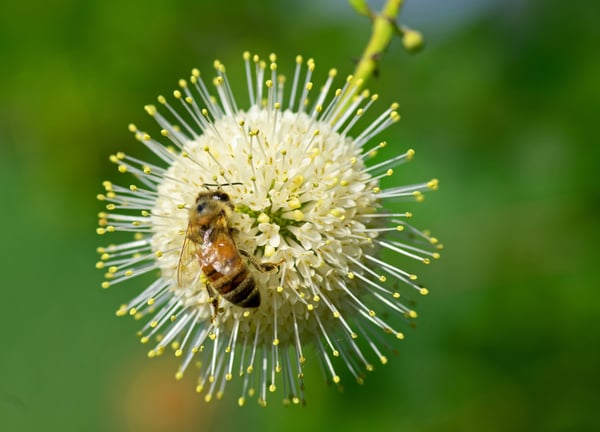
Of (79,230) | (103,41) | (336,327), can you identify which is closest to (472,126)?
(336,327)

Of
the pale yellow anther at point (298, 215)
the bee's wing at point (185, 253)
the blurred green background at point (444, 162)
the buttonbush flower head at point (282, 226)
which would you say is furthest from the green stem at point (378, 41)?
the blurred green background at point (444, 162)

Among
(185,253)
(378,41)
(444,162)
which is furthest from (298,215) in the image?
(444,162)

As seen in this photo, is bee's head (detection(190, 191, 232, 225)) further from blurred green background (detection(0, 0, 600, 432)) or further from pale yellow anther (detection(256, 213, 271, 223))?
blurred green background (detection(0, 0, 600, 432))

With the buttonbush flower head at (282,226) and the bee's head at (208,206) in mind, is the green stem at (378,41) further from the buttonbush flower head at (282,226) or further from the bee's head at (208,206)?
the bee's head at (208,206)

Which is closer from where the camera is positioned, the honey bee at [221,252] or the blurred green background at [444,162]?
the honey bee at [221,252]

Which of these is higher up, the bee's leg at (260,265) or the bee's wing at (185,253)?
the bee's wing at (185,253)

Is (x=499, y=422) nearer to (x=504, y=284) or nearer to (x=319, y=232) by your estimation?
(x=504, y=284)

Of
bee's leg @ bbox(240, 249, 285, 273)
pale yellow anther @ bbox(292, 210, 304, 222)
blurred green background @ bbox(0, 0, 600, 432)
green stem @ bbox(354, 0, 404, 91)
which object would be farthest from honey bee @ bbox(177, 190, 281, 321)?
blurred green background @ bbox(0, 0, 600, 432)
